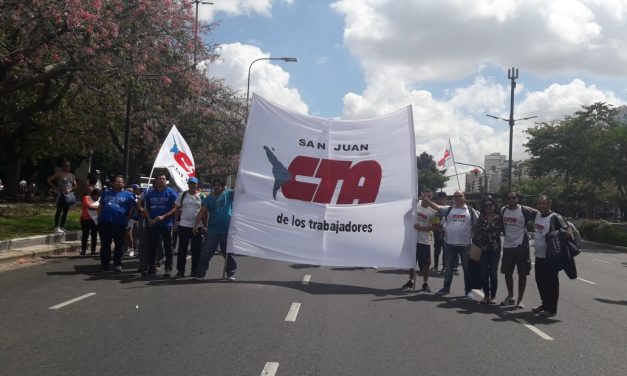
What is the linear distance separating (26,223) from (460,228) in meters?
14.0

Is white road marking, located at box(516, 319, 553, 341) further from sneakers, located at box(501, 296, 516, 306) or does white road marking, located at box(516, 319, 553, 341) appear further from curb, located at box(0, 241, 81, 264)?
curb, located at box(0, 241, 81, 264)

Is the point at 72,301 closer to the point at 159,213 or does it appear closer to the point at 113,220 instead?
the point at 159,213

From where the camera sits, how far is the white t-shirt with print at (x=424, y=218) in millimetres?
10958

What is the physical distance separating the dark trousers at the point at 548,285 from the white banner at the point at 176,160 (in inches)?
313

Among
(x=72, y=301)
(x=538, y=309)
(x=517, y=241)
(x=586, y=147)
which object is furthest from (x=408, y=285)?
(x=586, y=147)

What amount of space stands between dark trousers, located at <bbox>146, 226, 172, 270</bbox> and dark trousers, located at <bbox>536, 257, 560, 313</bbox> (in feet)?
20.1

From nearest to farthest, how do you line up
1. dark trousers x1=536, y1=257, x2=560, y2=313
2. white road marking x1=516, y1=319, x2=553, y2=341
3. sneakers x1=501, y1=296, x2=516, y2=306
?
1. white road marking x1=516, y1=319, x2=553, y2=341
2. dark trousers x1=536, y1=257, x2=560, y2=313
3. sneakers x1=501, y1=296, x2=516, y2=306

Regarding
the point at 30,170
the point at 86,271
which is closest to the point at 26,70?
the point at 86,271

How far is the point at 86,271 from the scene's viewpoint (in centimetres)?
1161

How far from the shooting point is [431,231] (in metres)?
11.4

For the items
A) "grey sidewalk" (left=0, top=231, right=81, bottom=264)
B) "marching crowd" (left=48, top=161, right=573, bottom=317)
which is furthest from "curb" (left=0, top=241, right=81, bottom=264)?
"marching crowd" (left=48, top=161, right=573, bottom=317)

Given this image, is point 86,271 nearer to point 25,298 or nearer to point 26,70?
point 25,298

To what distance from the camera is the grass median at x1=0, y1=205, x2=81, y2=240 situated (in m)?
16.4

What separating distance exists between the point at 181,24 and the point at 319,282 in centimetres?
938
